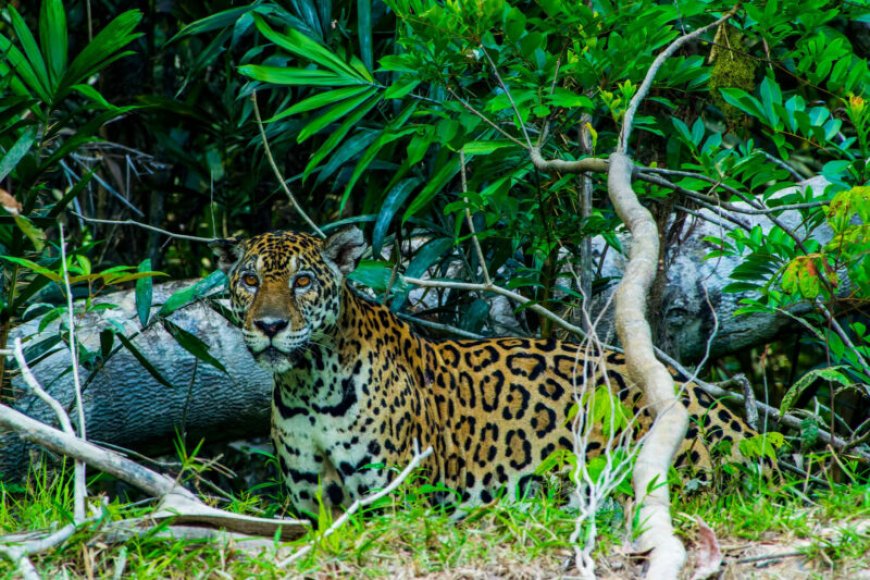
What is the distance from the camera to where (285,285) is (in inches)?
220

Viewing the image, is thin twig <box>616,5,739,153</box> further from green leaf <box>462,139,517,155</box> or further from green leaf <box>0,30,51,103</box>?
green leaf <box>0,30,51,103</box>

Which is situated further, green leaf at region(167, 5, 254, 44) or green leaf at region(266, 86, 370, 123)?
green leaf at region(167, 5, 254, 44)

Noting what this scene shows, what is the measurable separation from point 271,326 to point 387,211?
5.33 ft

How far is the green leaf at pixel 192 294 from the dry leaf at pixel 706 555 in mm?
3420

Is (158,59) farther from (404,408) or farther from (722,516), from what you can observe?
(722,516)

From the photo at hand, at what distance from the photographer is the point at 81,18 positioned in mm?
9367

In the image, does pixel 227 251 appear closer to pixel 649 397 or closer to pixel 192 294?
pixel 192 294

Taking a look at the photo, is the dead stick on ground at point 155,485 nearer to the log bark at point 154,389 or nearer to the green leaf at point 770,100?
the log bark at point 154,389

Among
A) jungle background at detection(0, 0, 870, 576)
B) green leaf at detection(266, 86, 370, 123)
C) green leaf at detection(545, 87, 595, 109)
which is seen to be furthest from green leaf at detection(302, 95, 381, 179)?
green leaf at detection(545, 87, 595, 109)

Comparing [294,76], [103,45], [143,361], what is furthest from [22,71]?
[143,361]

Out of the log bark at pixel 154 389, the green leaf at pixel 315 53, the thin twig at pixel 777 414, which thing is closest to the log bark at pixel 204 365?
the log bark at pixel 154 389

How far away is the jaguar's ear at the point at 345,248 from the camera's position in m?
5.82

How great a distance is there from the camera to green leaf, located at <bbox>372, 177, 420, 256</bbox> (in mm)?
6773

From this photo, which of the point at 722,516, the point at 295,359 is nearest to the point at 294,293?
the point at 295,359
